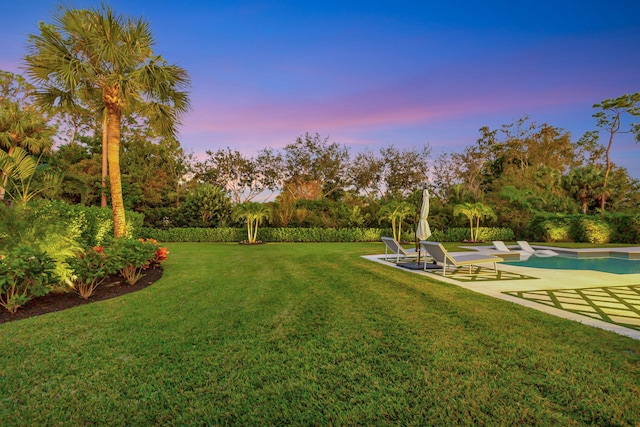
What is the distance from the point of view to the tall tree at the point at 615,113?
26.4 meters

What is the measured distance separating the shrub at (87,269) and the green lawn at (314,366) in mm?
726

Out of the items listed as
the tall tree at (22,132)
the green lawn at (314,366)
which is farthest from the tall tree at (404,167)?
the green lawn at (314,366)

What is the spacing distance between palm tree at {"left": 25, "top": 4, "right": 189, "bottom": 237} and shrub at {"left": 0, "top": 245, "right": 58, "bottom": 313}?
12.3ft

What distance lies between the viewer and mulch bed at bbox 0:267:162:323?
14.5 ft

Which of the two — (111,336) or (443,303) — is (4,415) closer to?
(111,336)

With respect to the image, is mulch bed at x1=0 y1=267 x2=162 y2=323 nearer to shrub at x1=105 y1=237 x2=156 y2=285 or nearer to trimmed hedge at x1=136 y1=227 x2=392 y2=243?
shrub at x1=105 y1=237 x2=156 y2=285

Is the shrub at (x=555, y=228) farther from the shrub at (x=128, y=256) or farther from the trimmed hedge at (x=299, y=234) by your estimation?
the shrub at (x=128, y=256)

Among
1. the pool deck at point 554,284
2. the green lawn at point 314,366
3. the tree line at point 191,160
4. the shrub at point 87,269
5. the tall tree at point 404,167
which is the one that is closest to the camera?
the green lawn at point 314,366

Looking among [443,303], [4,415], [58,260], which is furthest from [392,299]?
[58,260]

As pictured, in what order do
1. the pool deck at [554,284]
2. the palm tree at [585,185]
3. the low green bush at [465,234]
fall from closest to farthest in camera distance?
the pool deck at [554,284]
the low green bush at [465,234]
the palm tree at [585,185]

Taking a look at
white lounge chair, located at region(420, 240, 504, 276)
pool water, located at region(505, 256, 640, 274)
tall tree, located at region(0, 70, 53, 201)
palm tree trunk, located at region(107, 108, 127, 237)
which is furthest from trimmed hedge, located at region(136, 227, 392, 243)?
white lounge chair, located at region(420, 240, 504, 276)

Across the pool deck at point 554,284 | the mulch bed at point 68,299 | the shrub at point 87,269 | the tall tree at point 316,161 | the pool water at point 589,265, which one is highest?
the tall tree at point 316,161

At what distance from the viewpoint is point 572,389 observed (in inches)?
93.3

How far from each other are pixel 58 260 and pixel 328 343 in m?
4.63
